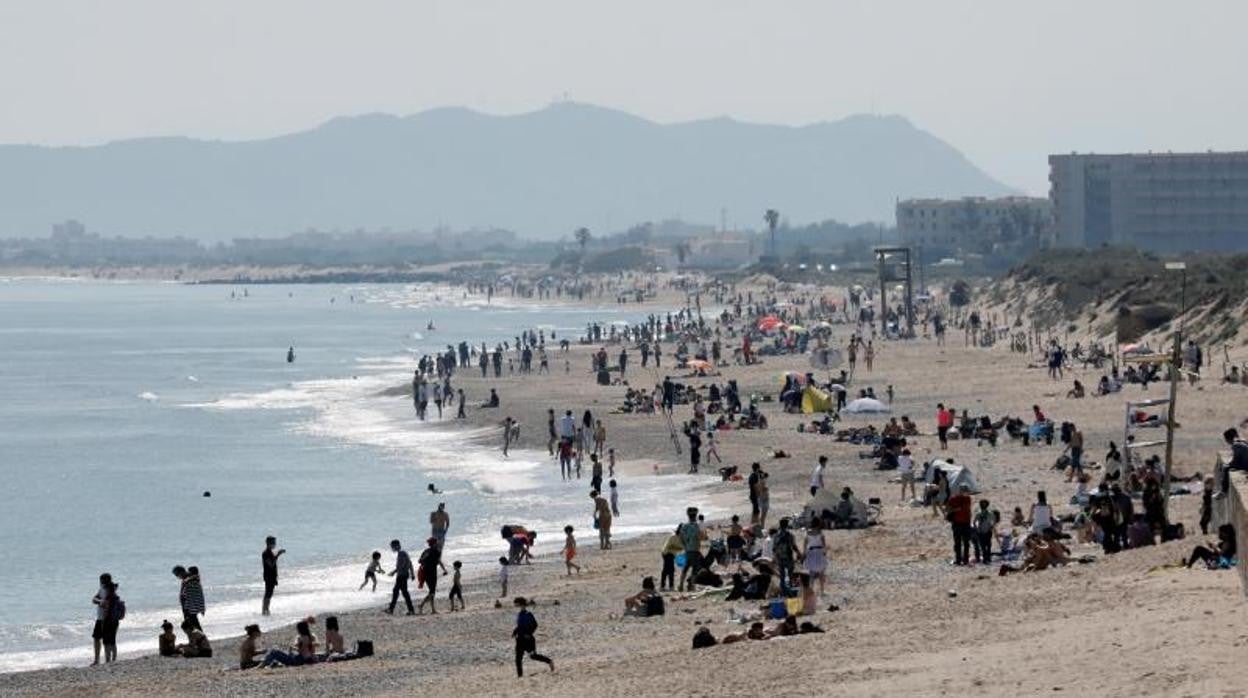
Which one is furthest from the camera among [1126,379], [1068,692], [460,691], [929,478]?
[1126,379]

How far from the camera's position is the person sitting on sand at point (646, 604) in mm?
22453

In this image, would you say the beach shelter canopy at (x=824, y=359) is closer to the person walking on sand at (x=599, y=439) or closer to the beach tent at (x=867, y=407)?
the beach tent at (x=867, y=407)

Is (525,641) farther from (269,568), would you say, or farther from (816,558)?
(269,568)

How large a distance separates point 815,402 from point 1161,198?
117224mm

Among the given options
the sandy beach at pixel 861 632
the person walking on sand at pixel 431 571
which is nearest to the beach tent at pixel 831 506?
the sandy beach at pixel 861 632

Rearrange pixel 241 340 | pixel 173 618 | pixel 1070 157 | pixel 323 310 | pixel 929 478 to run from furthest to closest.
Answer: pixel 323 310 < pixel 1070 157 < pixel 241 340 < pixel 929 478 < pixel 173 618

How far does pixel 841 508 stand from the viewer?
29.2 meters

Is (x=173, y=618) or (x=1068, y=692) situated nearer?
(x=1068, y=692)

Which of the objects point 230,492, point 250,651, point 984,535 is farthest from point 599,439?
point 250,651

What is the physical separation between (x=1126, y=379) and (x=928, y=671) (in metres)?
37.7

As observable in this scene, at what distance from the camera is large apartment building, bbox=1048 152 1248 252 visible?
16000 centimetres

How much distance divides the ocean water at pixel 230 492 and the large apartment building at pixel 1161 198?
8070 centimetres

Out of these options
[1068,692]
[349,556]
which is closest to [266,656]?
[1068,692]

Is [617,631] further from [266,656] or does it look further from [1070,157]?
[1070,157]
